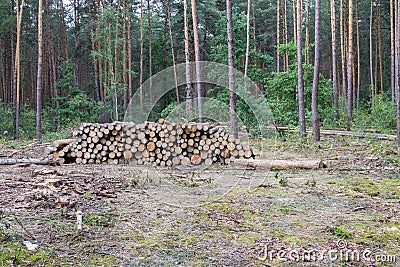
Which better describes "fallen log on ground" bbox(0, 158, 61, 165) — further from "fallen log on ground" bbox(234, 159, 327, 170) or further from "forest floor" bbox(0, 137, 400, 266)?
"fallen log on ground" bbox(234, 159, 327, 170)

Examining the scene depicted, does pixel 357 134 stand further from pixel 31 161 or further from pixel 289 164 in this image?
pixel 31 161

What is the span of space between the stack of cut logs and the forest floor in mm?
2100

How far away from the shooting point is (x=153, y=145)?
10.6m

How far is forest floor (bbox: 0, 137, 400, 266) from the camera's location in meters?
3.86

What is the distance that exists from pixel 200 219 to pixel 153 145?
18.3ft

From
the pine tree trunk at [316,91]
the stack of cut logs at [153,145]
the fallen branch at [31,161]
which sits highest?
the pine tree trunk at [316,91]

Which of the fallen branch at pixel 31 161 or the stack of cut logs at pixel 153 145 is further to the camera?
the stack of cut logs at pixel 153 145

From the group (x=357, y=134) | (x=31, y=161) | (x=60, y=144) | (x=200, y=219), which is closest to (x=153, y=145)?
(x=60, y=144)

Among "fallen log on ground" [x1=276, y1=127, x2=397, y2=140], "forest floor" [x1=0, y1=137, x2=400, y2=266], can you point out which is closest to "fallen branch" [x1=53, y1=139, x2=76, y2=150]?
"forest floor" [x1=0, y1=137, x2=400, y2=266]

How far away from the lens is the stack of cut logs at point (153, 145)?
10.6 metres

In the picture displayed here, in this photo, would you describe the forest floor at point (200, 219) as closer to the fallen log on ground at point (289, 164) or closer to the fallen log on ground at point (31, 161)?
the fallen log on ground at point (289, 164)

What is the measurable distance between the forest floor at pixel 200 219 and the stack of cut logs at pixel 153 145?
2.10 meters

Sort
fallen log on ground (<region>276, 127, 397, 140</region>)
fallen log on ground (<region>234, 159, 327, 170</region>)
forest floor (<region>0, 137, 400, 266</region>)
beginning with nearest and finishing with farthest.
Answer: forest floor (<region>0, 137, 400, 266</region>)
fallen log on ground (<region>234, 159, 327, 170</region>)
fallen log on ground (<region>276, 127, 397, 140</region>)

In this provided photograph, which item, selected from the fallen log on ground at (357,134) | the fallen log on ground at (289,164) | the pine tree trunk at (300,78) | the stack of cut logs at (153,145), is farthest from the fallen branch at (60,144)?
the fallen log on ground at (357,134)
